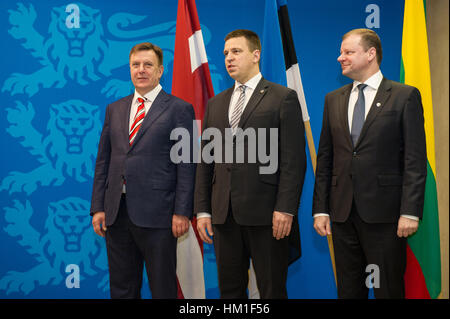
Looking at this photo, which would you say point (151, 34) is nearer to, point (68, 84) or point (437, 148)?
point (68, 84)

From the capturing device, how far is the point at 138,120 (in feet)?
7.55

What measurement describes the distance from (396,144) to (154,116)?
1278 mm

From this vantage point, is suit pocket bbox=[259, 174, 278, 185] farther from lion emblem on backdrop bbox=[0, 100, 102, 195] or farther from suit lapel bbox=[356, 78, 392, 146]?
lion emblem on backdrop bbox=[0, 100, 102, 195]

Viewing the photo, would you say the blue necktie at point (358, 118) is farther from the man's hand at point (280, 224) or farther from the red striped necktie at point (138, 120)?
the red striped necktie at point (138, 120)

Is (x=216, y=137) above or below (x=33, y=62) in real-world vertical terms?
below

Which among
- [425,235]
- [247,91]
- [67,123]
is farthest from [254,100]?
[67,123]

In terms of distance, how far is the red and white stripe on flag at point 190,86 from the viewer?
291cm

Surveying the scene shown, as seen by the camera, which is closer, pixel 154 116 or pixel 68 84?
pixel 154 116

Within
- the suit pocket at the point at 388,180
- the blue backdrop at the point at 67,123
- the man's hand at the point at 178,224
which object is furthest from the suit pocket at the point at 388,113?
the blue backdrop at the point at 67,123

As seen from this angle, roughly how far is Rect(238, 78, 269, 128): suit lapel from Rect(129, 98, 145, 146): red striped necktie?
1.94 ft

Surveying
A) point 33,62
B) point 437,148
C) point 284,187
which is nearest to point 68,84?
point 33,62

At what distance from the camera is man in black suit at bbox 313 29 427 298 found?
1934 mm

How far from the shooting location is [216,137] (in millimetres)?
2182

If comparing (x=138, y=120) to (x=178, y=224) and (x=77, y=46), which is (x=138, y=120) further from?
(x=77, y=46)
